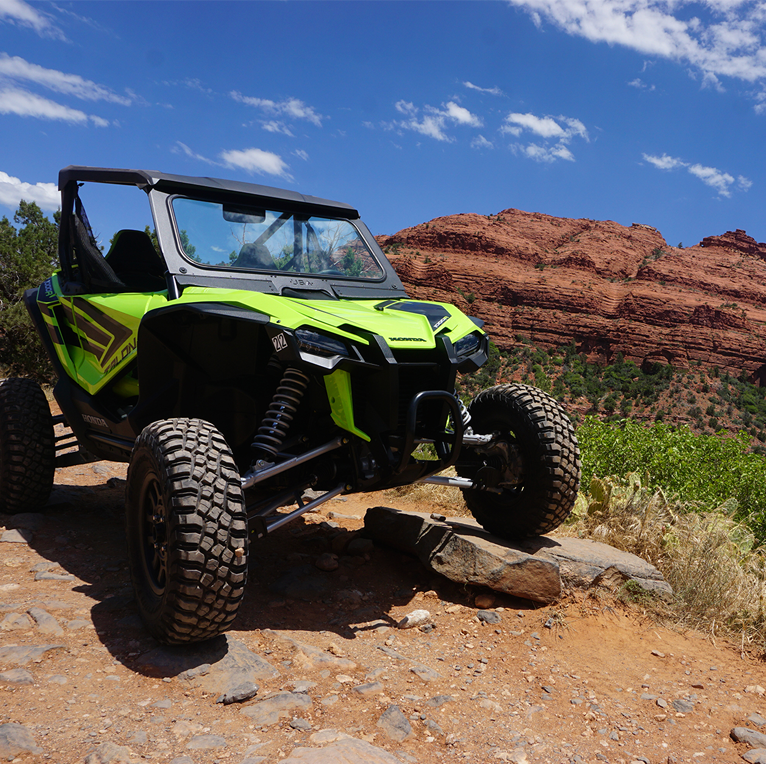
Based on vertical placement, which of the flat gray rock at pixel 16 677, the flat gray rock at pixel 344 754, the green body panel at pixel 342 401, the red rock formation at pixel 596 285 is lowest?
the flat gray rock at pixel 16 677

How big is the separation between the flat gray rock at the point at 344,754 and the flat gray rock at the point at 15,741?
85cm

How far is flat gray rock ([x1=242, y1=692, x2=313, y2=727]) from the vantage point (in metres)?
2.55

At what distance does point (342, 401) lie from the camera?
3.30 m

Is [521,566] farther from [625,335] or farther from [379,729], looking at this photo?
[625,335]

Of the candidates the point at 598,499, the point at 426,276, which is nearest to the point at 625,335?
the point at 426,276

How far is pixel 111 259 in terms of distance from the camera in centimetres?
537

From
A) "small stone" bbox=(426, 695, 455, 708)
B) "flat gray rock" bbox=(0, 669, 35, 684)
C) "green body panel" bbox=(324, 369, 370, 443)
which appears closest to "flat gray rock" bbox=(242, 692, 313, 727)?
"small stone" bbox=(426, 695, 455, 708)

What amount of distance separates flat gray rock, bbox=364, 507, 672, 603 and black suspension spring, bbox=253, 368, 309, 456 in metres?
1.46

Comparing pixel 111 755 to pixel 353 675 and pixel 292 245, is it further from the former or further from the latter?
pixel 292 245

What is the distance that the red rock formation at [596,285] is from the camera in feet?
269

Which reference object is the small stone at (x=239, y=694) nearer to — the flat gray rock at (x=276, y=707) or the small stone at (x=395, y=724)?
the flat gray rock at (x=276, y=707)

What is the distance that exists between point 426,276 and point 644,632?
292ft

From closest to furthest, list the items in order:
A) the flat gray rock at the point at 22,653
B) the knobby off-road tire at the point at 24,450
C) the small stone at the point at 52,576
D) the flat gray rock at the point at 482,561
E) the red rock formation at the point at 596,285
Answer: the flat gray rock at the point at 22,653
the small stone at the point at 52,576
the flat gray rock at the point at 482,561
the knobby off-road tire at the point at 24,450
the red rock formation at the point at 596,285

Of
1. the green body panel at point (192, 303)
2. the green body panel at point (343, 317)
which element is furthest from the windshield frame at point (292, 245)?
the green body panel at point (343, 317)
